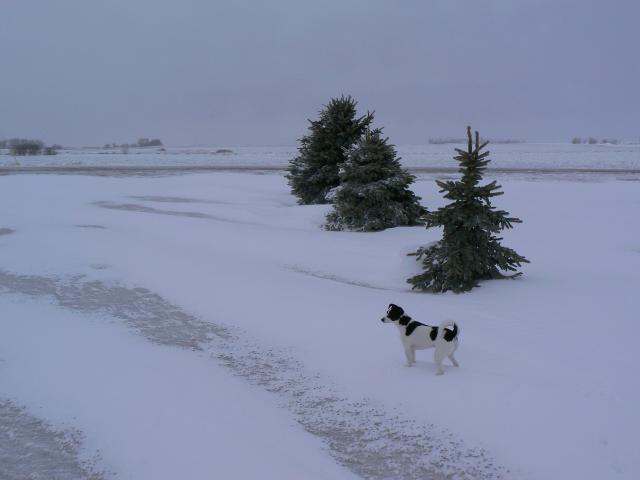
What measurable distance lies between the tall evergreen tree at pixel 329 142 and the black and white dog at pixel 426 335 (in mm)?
15859

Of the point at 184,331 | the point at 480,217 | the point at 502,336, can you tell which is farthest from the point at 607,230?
the point at 184,331

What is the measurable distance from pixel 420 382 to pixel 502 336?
76.4 inches

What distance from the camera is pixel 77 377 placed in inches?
247

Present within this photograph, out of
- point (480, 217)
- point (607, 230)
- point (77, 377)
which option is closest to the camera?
point (77, 377)

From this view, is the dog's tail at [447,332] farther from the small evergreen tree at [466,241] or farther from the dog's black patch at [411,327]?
the small evergreen tree at [466,241]

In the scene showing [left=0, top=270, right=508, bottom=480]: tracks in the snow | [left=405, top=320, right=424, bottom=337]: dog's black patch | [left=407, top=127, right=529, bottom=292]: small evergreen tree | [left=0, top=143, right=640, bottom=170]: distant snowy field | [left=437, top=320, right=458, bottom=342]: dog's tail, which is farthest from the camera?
[left=0, top=143, right=640, bottom=170]: distant snowy field

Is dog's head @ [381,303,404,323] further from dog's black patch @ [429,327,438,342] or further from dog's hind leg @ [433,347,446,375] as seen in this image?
dog's hind leg @ [433,347,446,375]

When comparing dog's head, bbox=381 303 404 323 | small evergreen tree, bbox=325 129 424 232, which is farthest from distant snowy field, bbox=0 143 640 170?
dog's head, bbox=381 303 404 323

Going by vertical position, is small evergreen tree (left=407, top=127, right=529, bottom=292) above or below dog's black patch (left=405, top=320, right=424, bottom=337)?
above

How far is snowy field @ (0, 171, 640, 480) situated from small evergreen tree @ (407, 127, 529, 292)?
1.40ft

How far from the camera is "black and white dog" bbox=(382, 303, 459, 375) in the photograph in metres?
5.82

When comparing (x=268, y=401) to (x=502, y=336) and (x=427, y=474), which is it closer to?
(x=427, y=474)

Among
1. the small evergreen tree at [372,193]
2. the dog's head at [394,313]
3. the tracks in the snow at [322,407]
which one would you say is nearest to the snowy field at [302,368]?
the tracks in the snow at [322,407]

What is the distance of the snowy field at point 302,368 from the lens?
4.68 meters
